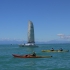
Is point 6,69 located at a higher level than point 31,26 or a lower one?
lower

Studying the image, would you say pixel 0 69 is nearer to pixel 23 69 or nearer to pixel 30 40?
pixel 23 69

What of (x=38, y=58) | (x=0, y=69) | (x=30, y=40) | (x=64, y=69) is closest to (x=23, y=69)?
(x=0, y=69)

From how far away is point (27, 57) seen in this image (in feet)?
205

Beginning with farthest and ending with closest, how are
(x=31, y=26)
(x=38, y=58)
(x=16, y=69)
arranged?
(x=31, y=26), (x=38, y=58), (x=16, y=69)

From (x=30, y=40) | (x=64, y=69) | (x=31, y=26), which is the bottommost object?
(x=64, y=69)

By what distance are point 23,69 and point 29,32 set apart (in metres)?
147

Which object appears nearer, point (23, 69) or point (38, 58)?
point (23, 69)

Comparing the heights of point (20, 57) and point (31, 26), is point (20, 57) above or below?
below

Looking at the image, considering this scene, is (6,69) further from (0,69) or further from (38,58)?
(38,58)

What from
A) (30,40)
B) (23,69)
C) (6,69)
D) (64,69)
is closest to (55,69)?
(64,69)

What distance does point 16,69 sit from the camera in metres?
41.9

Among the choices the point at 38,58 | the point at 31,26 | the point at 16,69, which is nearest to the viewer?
the point at 16,69

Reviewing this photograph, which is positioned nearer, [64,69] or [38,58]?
[64,69]

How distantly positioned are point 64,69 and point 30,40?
145m
